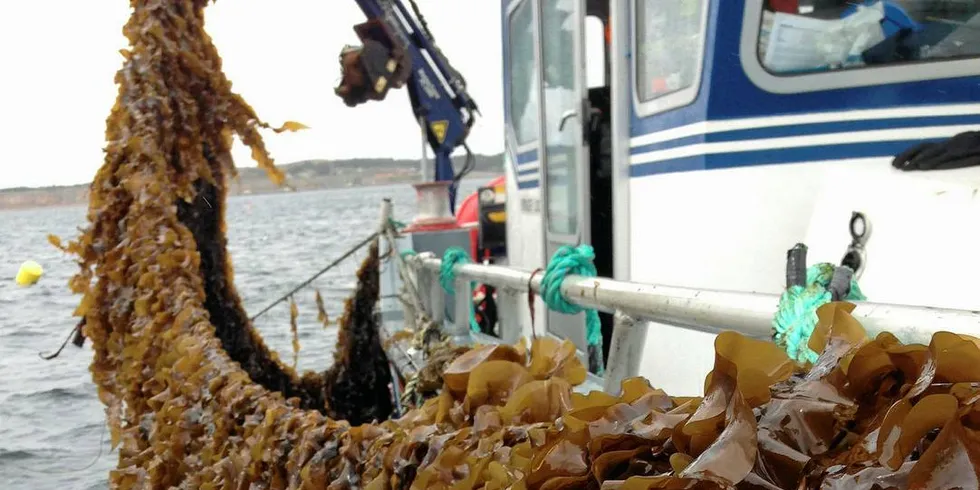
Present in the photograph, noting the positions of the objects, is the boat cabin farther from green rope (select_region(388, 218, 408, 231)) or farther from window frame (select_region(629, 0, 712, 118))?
green rope (select_region(388, 218, 408, 231))

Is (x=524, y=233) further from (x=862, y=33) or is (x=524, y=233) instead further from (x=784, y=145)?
(x=862, y=33)

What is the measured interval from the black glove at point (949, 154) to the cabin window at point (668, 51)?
2.69 feet

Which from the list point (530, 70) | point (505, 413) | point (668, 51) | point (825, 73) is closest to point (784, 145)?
point (825, 73)

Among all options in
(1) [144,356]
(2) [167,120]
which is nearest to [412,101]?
(2) [167,120]

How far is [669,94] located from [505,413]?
2.09 m

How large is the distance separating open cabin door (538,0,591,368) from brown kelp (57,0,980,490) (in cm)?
171

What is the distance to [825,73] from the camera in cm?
279

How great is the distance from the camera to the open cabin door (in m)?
3.99

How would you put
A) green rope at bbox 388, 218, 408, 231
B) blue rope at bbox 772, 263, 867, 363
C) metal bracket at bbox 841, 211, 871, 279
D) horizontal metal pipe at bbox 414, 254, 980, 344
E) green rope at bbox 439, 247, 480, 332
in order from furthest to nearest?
green rope at bbox 388, 218, 408, 231, green rope at bbox 439, 247, 480, 332, metal bracket at bbox 841, 211, 871, 279, blue rope at bbox 772, 263, 867, 363, horizontal metal pipe at bbox 414, 254, 980, 344

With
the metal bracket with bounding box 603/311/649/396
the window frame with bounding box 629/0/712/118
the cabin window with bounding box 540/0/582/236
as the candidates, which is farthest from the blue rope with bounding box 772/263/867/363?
the cabin window with bounding box 540/0/582/236

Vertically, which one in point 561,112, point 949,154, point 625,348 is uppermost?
point 561,112

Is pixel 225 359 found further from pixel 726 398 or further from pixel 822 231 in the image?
pixel 726 398

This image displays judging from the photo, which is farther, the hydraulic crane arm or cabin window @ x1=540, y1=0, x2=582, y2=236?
the hydraulic crane arm

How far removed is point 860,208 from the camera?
2338 mm
